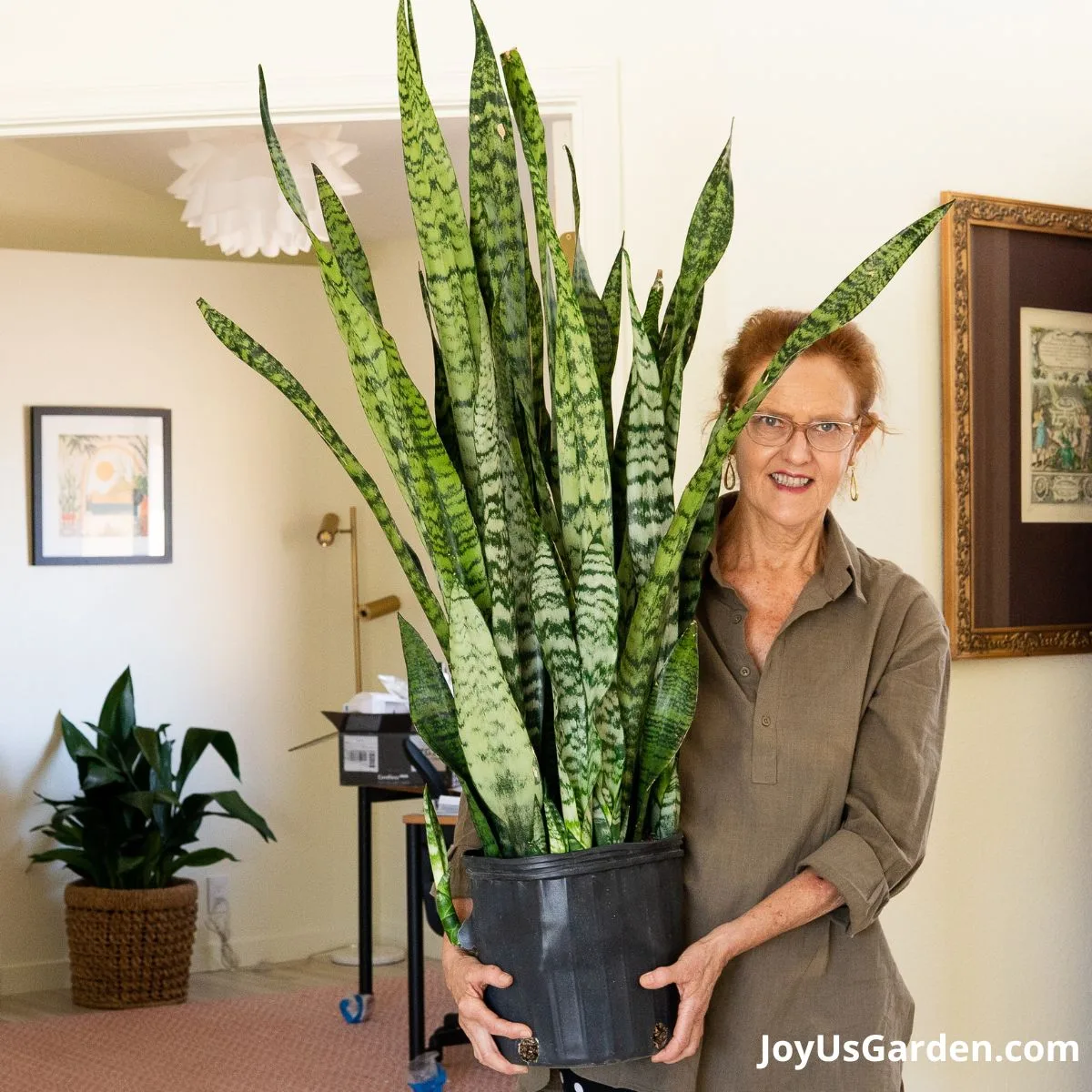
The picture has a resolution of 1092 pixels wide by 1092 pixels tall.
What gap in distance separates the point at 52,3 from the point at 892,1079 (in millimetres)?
2200

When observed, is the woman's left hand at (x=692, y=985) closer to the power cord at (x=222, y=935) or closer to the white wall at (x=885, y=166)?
the white wall at (x=885, y=166)

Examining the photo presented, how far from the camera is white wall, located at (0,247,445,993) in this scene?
5301mm

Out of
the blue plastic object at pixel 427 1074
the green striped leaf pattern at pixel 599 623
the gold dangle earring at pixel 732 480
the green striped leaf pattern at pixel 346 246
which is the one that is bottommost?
the blue plastic object at pixel 427 1074

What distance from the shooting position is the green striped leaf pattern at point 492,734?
1.31 metres

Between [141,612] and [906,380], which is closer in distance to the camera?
[906,380]

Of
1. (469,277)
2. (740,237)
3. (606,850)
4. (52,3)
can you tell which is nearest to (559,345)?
(469,277)

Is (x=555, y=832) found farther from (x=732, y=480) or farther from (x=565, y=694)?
(x=732, y=480)

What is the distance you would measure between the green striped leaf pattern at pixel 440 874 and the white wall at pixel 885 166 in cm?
Answer: 106

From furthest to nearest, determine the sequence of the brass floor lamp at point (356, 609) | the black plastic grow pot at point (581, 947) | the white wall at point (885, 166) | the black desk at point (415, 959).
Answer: the brass floor lamp at point (356, 609), the black desk at point (415, 959), the white wall at point (885, 166), the black plastic grow pot at point (581, 947)

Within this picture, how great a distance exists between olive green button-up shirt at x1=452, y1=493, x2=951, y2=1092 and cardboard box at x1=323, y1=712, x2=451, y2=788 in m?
2.57

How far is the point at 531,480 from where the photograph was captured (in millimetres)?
1478

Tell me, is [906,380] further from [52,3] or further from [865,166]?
[52,3]

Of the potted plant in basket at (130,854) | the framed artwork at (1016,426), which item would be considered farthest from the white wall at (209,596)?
the framed artwork at (1016,426)

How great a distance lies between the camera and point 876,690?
156 centimetres
